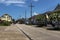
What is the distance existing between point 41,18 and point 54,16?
128ft

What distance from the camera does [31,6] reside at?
9819 cm

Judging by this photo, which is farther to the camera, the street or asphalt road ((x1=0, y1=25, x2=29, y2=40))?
asphalt road ((x1=0, y1=25, x2=29, y2=40))

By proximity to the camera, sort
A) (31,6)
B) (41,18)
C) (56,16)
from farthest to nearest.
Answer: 1. (31,6)
2. (41,18)
3. (56,16)

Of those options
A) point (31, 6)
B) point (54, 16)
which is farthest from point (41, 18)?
point (54, 16)

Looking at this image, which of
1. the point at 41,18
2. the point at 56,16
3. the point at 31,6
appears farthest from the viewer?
the point at 31,6

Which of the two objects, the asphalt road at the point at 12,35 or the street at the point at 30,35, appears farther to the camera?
the asphalt road at the point at 12,35

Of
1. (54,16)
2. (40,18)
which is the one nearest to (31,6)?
(40,18)

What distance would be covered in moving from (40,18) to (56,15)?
40.5 meters

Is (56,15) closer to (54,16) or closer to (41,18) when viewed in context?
(54,16)

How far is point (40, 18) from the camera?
293 feet

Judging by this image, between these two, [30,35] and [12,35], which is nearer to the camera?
[30,35]

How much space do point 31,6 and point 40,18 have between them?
11.2 meters

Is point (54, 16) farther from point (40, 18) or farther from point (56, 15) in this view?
point (40, 18)

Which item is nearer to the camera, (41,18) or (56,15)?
(56,15)
